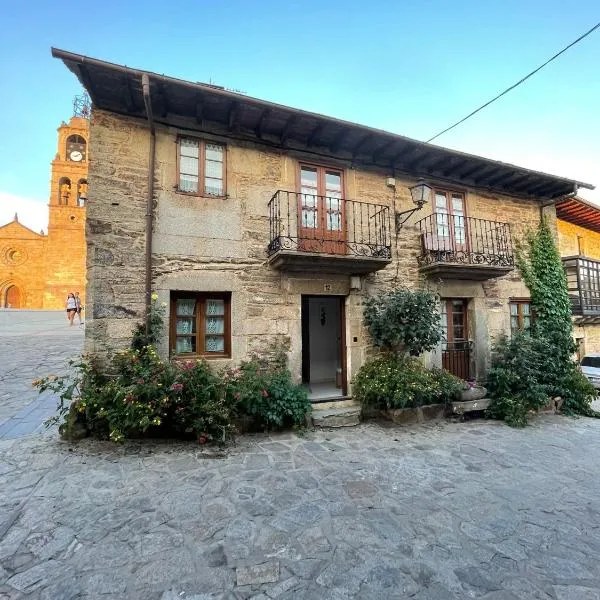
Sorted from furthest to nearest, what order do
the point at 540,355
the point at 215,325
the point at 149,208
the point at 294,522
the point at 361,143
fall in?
the point at 540,355 → the point at 361,143 → the point at 215,325 → the point at 149,208 → the point at 294,522

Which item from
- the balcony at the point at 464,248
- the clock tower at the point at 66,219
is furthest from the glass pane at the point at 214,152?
the clock tower at the point at 66,219

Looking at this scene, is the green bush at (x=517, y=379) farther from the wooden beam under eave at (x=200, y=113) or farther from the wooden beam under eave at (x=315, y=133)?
the wooden beam under eave at (x=200, y=113)

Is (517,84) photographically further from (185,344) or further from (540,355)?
(185,344)

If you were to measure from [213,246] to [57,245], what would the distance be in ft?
114

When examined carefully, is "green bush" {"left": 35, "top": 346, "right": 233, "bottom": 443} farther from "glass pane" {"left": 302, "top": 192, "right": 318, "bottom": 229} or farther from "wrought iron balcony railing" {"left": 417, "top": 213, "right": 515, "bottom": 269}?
"wrought iron balcony railing" {"left": 417, "top": 213, "right": 515, "bottom": 269}

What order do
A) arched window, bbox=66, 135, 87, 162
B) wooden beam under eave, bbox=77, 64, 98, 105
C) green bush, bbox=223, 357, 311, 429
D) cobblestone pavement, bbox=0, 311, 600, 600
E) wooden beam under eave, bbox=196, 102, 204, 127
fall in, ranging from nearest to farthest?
cobblestone pavement, bbox=0, 311, 600, 600
wooden beam under eave, bbox=77, 64, 98, 105
green bush, bbox=223, 357, 311, 429
wooden beam under eave, bbox=196, 102, 204, 127
arched window, bbox=66, 135, 87, 162

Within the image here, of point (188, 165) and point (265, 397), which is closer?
point (265, 397)

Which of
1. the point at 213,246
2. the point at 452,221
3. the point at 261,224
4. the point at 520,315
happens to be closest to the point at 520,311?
the point at 520,315

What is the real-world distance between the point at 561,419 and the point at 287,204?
24.0ft

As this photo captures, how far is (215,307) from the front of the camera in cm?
600

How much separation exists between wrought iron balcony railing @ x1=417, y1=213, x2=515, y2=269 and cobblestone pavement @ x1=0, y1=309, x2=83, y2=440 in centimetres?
807

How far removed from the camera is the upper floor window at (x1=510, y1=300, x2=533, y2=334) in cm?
857

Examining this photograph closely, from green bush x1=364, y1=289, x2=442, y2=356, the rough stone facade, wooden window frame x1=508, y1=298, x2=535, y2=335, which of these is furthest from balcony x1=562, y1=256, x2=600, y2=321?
green bush x1=364, y1=289, x2=442, y2=356

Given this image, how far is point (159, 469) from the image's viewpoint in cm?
405
